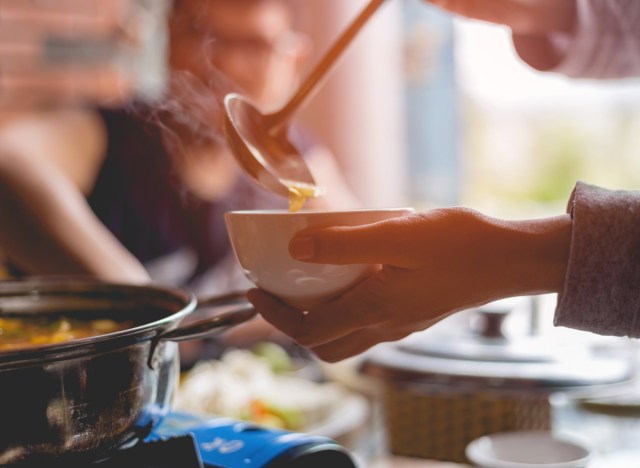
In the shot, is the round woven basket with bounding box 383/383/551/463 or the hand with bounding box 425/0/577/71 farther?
the round woven basket with bounding box 383/383/551/463

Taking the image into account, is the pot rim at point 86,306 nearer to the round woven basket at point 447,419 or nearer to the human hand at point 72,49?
the round woven basket at point 447,419

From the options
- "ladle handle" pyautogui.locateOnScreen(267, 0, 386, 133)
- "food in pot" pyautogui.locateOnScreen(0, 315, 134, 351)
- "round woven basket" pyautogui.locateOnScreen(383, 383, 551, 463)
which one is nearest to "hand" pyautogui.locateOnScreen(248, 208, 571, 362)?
"ladle handle" pyautogui.locateOnScreen(267, 0, 386, 133)

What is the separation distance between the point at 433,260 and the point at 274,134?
39 centimetres

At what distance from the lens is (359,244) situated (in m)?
0.73

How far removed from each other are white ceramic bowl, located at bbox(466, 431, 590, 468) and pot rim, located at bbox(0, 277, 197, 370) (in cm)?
46

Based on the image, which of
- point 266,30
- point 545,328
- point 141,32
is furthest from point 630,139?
point 545,328

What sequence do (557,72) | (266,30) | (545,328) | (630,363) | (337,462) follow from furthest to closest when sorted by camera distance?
(266,30) < (545,328) < (630,363) < (557,72) < (337,462)

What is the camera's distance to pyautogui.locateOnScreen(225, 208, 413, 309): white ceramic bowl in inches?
29.8

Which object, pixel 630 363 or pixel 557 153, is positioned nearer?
pixel 630 363

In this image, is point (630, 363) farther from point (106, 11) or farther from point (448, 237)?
point (106, 11)

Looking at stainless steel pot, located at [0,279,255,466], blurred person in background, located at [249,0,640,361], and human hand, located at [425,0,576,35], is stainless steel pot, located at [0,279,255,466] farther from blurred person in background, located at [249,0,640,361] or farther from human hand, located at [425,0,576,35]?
human hand, located at [425,0,576,35]

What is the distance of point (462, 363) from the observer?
4.14ft

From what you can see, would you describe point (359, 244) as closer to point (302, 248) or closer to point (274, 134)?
point (302, 248)

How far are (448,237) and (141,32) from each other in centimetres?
366
